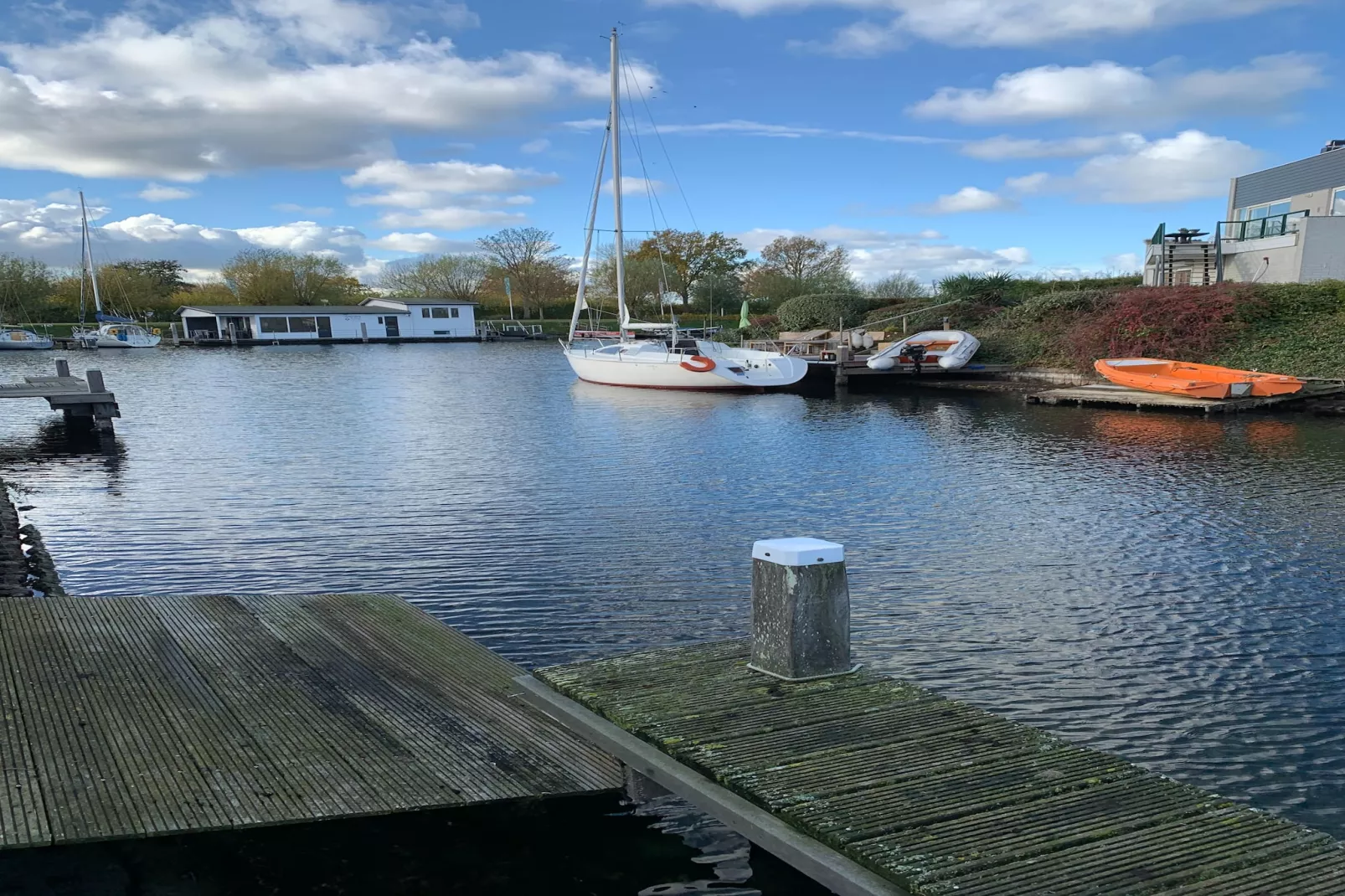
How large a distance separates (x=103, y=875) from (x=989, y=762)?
4117mm

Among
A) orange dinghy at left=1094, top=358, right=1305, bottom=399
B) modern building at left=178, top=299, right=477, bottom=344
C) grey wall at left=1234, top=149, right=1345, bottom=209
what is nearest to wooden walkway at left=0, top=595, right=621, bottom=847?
orange dinghy at left=1094, top=358, right=1305, bottom=399

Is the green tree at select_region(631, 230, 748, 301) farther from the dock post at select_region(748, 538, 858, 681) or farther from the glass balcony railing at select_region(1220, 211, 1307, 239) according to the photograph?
the dock post at select_region(748, 538, 858, 681)

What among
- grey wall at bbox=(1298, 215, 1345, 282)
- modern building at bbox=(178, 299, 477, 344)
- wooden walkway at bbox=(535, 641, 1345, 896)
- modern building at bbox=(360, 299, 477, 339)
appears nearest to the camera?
wooden walkway at bbox=(535, 641, 1345, 896)

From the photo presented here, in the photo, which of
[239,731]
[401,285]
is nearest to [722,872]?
[239,731]

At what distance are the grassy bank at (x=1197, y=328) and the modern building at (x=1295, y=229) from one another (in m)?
2.94

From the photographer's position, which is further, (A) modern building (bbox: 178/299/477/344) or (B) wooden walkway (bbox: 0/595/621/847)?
(A) modern building (bbox: 178/299/477/344)

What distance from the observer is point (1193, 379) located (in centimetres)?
2417

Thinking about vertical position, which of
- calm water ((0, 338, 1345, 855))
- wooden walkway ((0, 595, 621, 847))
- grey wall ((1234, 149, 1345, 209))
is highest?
grey wall ((1234, 149, 1345, 209))

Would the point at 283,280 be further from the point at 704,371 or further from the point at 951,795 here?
the point at 951,795

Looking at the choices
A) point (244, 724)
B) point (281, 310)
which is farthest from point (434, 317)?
point (244, 724)

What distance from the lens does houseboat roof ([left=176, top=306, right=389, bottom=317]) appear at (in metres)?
70.6

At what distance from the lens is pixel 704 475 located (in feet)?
50.3

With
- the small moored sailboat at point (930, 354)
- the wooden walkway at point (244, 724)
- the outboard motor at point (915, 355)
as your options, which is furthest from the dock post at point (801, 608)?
the outboard motor at point (915, 355)

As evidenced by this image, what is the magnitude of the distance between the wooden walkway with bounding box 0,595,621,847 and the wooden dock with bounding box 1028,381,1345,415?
21897mm
